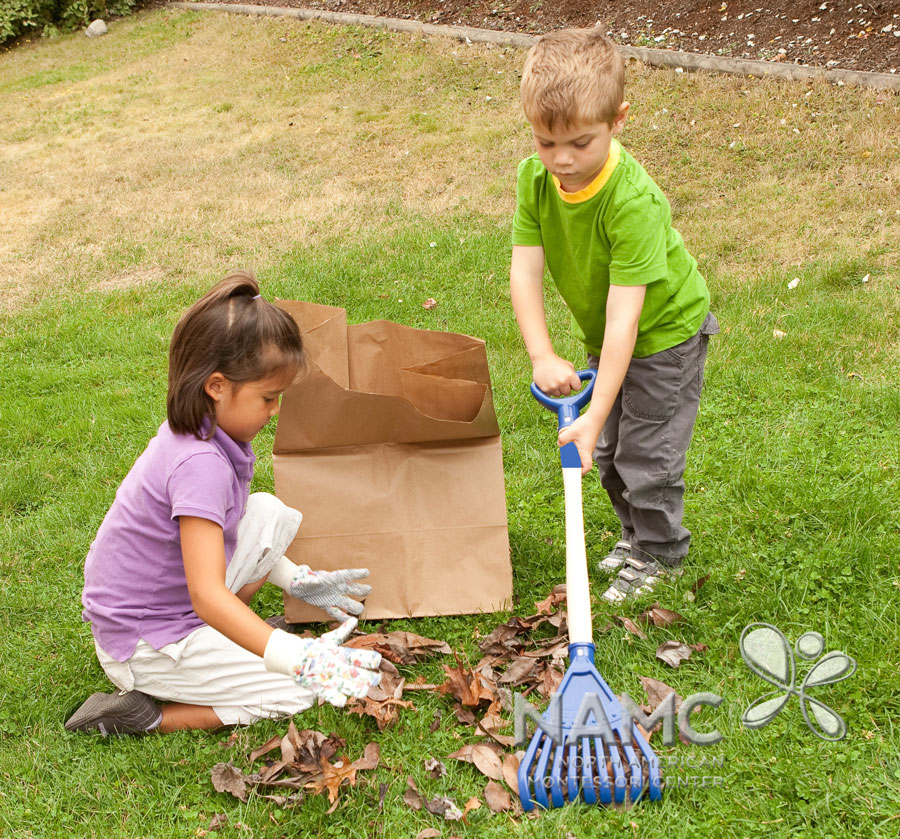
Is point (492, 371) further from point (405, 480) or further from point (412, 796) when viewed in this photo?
point (412, 796)

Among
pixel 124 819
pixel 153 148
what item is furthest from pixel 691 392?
pixel 153 148

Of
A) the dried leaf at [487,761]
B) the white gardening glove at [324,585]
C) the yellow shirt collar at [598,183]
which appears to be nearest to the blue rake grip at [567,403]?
the yellow shirt collar at [598,183]

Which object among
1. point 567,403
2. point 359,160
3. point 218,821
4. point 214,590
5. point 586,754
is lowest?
point 359,160

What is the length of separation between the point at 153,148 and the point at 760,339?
554cm

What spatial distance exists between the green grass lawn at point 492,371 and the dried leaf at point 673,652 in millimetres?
28

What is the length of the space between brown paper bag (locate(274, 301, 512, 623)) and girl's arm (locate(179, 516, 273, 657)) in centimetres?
47

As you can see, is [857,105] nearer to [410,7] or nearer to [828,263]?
[828,263]

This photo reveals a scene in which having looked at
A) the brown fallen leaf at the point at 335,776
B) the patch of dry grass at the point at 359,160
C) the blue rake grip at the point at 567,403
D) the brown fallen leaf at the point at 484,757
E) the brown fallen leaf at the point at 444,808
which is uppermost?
the blue rake grip at the point at 567,403

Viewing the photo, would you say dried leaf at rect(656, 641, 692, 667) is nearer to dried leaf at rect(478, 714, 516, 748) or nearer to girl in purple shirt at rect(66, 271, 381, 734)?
dried leaf at rect(478, 714, 516, 748)

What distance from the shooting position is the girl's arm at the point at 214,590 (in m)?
1.99

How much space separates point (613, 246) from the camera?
2.28m

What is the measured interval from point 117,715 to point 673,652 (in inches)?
52.9

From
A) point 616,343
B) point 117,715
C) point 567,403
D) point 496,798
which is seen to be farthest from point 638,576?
point 117,715

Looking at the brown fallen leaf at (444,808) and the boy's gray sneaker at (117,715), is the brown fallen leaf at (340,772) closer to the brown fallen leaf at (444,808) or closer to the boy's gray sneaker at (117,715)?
the brown fallen leaf at (444,808)
